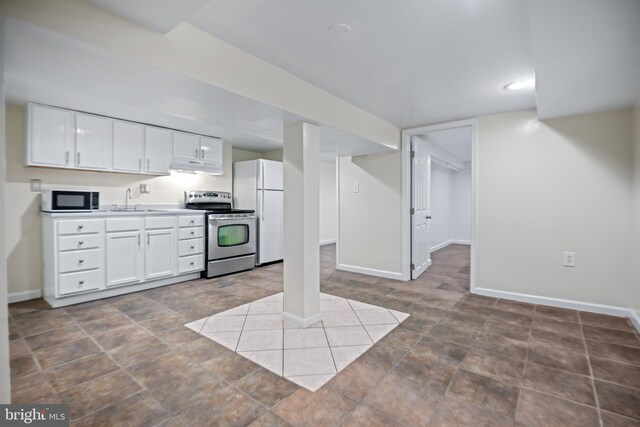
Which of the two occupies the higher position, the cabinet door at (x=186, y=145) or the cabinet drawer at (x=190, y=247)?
the cabinet door at (x=186, y=145)

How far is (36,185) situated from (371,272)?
429 centimetres

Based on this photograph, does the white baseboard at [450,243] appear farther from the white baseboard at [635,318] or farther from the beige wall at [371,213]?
the white baseboard at [635,318]

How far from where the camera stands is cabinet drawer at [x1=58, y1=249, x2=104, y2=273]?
9.66ft

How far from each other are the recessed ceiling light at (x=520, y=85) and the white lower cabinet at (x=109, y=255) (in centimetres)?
397

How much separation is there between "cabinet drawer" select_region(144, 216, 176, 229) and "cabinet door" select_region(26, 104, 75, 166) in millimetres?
984

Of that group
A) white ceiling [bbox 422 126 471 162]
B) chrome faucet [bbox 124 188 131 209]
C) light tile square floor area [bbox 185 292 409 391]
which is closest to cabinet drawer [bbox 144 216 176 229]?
chrome faucet [bbox 124 188 131 209]

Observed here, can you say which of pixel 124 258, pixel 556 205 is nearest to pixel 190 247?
pixel 124 258

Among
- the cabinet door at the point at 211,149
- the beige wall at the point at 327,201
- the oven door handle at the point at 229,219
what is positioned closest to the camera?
the oven door handle at the point at 229,219

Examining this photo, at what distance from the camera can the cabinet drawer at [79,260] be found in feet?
9.66

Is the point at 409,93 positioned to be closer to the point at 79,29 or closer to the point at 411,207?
the point at 411,207

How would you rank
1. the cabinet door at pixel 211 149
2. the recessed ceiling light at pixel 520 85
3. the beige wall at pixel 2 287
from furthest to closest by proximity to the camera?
1. the cabinet door at pixel 211 149
2. the recessed ceiling light at pixel 520 85
3. the beige wall at pixel 2 287

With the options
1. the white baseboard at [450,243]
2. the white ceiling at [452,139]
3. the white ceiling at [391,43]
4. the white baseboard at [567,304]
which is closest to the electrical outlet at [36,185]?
the white ceiling at [391,43]

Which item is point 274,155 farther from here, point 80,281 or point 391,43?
point 391,43

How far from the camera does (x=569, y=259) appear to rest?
9.83 feet
